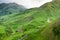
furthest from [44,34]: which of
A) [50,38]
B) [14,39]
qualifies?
[14,39]

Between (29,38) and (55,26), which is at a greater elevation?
(55,26)

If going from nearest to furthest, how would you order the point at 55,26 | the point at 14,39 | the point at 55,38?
1. the point at 55,38
2. the point at 55,26
3. the point at 14,39

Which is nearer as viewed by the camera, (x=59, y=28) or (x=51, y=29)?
(x=59, y=28)

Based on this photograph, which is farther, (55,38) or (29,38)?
(29,38)

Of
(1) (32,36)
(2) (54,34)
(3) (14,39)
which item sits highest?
(2) (54,34)

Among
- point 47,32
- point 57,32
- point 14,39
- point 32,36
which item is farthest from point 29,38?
point 14,39

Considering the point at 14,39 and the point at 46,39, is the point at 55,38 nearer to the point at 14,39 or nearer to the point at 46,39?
the point at 46,39

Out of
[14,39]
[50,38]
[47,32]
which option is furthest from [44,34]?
[14,39]

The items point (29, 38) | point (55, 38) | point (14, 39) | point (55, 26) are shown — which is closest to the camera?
point (55, 38)

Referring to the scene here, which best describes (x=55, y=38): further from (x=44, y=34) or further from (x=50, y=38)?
(x=44, y=34)
